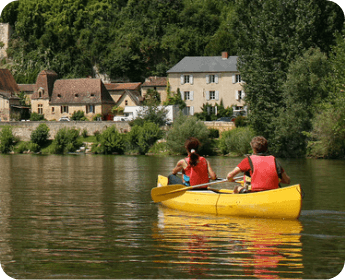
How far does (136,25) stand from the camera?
303ft

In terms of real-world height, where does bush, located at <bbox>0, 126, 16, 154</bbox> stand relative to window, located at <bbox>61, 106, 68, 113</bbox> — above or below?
below

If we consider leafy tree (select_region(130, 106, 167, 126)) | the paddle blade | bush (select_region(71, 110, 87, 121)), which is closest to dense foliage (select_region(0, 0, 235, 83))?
bush (select_region(71, 110, 87, 121))

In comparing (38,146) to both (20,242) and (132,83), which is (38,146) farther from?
(20,242)

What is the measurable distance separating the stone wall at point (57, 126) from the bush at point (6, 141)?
1843mm

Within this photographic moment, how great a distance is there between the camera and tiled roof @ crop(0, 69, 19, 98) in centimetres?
8962

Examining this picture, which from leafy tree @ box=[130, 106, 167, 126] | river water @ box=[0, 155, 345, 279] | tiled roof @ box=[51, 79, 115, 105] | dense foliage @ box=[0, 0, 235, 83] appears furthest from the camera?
dense foliage @ box=[0, 0, 235, 83]

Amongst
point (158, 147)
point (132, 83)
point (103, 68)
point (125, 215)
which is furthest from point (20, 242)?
point (103, 68)

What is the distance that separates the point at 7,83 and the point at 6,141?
21.1 m

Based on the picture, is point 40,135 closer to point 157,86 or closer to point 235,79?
point 157,86

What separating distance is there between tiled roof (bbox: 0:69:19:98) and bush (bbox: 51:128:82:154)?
22.0 m

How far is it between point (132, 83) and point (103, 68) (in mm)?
8287

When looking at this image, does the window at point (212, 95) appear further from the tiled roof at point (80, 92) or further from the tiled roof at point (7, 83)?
the tiled roof at point (7, 83)

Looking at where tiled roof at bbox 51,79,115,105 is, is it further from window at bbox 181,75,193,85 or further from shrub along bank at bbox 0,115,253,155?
shrub along bank at bbox 0,115,253,155

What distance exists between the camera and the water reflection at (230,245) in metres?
10.6
